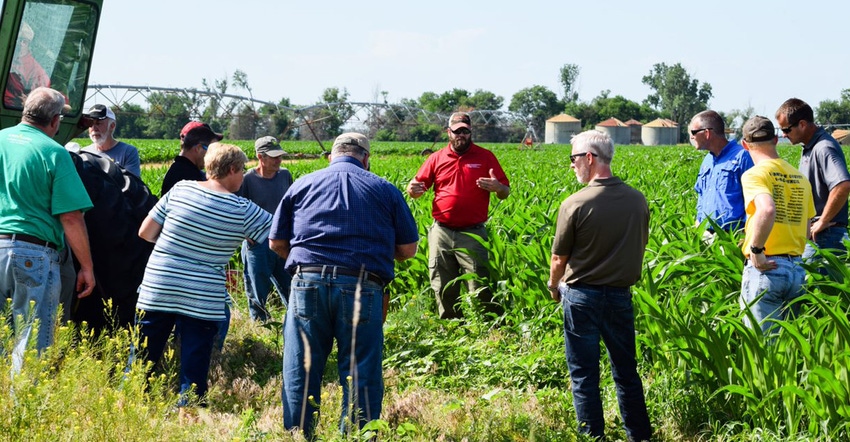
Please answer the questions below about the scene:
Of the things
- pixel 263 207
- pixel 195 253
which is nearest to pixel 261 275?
pixel 263 207

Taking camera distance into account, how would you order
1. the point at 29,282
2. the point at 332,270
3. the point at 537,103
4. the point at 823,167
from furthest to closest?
the point at 537,103 → the point at 823,167 → the point at 29,282 → the point at 332,270

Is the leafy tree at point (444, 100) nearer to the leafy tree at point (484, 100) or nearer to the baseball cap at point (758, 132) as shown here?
the leafy tree at point (484, 100)

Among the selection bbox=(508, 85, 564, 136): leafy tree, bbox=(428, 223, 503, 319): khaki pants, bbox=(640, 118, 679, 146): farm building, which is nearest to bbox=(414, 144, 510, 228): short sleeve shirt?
bbox=(428, 223, 503, 319): khaki pants

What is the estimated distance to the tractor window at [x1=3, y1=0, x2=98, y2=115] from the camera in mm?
5930

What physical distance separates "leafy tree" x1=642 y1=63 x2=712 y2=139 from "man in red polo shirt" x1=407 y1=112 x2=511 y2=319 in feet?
435

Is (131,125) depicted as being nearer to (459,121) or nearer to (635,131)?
(459,121)

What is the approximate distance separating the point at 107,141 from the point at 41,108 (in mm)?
1927

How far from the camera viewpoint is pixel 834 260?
4.51 metres

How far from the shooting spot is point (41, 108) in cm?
423

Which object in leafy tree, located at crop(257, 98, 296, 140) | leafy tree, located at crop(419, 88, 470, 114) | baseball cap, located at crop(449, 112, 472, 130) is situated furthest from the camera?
leafy tree, located at crop(419, 88, 470, 114)

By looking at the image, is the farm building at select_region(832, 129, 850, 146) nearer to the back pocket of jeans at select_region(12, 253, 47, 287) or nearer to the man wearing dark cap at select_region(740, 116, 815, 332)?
the man wearing dark cap at select_region(740, 116, 815, 332)

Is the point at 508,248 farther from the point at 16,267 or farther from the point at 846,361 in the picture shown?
the point at 16,267

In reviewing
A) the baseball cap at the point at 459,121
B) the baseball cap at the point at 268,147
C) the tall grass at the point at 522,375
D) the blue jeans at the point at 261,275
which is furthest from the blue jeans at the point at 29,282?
the baseball cap at the point at 459,121

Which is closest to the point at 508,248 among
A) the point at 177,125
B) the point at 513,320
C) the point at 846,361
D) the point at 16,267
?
the point at 513,320
